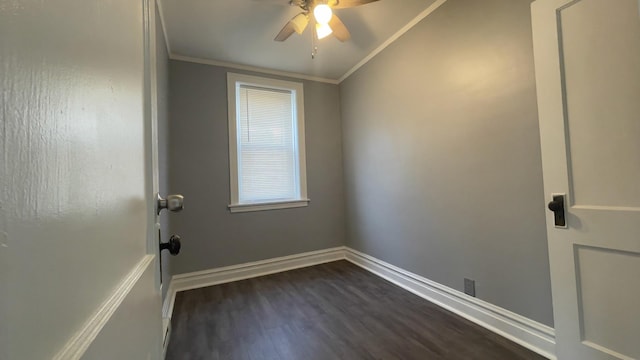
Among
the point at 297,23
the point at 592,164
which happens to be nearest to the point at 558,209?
the point at 592,164

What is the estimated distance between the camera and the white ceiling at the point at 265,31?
85.1 inches

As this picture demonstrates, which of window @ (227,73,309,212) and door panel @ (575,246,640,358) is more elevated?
window @ (227,73,309,212)

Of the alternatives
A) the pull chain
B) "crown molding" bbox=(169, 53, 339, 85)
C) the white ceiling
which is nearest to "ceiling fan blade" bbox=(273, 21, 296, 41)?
the white ceiling

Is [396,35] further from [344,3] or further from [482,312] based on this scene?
[482,312]

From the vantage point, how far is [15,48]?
225 millimetres

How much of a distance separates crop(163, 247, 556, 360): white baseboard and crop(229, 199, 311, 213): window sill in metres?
0.63

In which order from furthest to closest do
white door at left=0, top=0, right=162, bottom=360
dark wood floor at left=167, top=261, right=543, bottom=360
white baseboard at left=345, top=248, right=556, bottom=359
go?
dark wood floor at left=167, top=261, right=543, bottom=360 → white baseboard at left=345, top=248, right=556, bottom=359 → white door at left=0, top=0, right=162, bottom=360

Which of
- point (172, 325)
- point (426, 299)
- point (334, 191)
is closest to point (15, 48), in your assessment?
point (172, 325)

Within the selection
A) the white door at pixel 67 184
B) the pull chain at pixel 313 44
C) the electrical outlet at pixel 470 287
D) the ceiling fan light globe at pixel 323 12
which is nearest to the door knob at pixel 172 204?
the white door at pixel 67 184

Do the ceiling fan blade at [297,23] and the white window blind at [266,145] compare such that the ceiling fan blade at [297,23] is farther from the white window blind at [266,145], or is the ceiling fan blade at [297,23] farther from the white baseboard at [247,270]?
the white baseboard at [247,270]

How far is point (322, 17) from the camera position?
1741 millimetres

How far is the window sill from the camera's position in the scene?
3.06 metres

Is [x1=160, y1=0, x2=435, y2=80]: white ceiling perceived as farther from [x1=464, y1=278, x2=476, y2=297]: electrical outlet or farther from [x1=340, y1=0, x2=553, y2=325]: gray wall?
[x1=464, y1=278, x2=476, y2=297]: electrical outlet

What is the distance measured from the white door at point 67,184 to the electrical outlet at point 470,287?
213 centimetres
